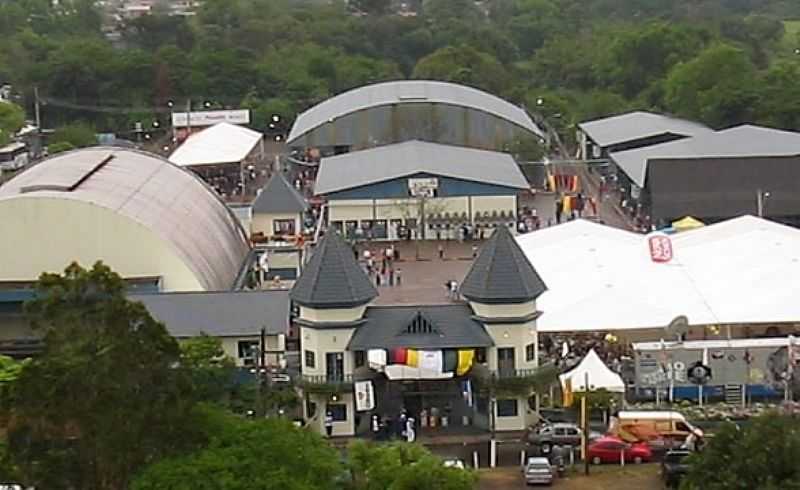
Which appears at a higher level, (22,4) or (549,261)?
(22,4)

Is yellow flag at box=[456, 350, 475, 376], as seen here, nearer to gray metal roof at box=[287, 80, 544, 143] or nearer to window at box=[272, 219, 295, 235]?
window at box=[272, 219, 295, 235]

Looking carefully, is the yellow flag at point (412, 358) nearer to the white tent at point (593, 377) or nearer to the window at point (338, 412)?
the window at point (338, 412)

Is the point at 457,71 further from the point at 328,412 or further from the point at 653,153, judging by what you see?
the point at 328,412

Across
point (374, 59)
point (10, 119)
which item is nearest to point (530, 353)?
point (10, 119)

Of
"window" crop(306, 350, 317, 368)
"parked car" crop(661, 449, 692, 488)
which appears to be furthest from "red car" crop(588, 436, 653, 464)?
"window" crop(306, 350, 317, 368)

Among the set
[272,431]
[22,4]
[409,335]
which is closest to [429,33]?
[22,4]

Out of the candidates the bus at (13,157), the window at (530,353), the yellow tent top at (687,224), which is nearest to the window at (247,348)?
the window at (530,353)
